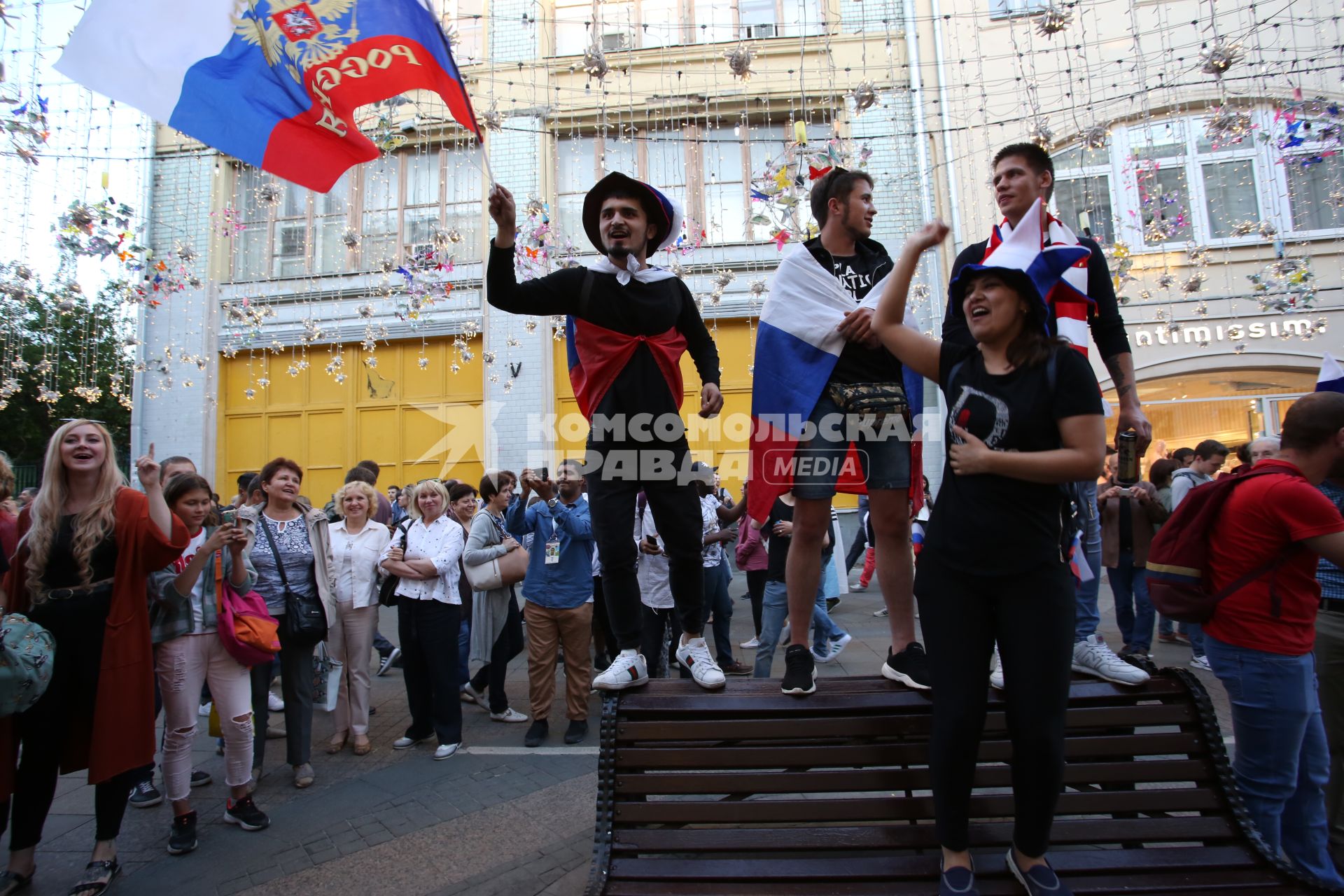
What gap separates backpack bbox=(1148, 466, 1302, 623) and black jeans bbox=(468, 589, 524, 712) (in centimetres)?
465

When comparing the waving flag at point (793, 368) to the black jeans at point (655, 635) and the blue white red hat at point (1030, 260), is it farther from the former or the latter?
the black jeans at point (655, 635)

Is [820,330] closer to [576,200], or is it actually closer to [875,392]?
[875,392]

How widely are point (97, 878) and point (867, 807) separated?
11.5 feet

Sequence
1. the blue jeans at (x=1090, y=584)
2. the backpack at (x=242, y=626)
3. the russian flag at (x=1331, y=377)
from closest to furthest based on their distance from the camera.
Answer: the blue jeans at (x=1090, y=584) → the russian flag at (x=1331, y=377) → the backpack at (x=242, y=626)

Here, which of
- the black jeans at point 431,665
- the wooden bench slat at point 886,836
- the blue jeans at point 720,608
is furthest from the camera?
the blue jeans at point 720,608

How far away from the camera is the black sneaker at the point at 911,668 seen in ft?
10.1

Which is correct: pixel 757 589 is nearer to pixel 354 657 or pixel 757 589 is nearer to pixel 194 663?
pixel 354 657

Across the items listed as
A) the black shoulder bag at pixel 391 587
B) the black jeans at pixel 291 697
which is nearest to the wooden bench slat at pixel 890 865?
the black jeans at pixel 291 697

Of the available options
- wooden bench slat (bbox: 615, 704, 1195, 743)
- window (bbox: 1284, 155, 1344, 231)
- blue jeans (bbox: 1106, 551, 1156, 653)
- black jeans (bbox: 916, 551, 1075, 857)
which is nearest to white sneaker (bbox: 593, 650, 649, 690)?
wooden bench slat (bbox: 615, 704, 1195, 743)

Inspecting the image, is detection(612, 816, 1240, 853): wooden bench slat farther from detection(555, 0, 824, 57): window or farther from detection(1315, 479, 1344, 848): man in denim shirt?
detection(555, 0, 824, 57): window

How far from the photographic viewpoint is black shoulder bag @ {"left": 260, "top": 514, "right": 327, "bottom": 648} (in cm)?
473

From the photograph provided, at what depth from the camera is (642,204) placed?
3459mm

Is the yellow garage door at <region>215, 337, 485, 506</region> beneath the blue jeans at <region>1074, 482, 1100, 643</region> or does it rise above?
above

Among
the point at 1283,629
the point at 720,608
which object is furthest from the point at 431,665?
the point at 1283,629
